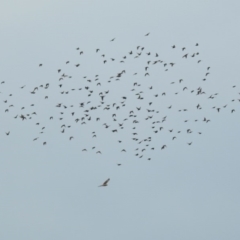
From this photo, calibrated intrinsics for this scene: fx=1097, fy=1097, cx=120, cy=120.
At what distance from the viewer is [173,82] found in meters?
129

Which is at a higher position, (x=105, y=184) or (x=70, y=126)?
(x=70, y=126)

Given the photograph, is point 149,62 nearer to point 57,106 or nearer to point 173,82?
point 173,82

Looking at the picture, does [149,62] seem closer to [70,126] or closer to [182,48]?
[182,48]

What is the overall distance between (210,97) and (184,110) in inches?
182

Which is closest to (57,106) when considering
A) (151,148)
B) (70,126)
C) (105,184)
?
(70,126)

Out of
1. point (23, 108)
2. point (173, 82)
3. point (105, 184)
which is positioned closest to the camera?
point (105, 184)

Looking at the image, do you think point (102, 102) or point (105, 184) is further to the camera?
point (102, 102)

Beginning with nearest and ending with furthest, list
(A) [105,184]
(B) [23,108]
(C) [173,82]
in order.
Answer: (A) [105,184] → (C) [173,82] → (B) [23,108]

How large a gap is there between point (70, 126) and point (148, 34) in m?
17.9

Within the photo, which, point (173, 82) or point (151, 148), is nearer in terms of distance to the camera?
point (173, 82)

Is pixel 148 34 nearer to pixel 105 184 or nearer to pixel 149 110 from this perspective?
pixel 149 110

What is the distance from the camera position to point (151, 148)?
13925 centimetres

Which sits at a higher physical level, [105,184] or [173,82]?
[173,82]

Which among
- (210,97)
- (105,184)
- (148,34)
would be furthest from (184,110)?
(105,184)
